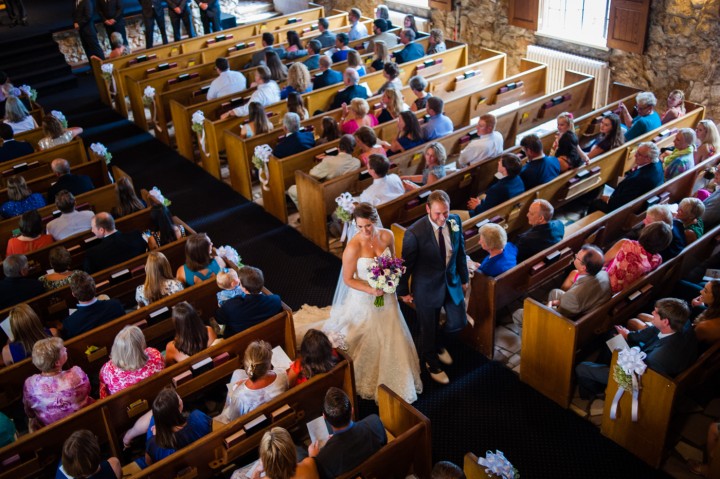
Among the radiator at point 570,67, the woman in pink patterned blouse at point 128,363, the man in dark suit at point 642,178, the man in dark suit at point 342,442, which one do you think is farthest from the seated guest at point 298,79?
the man in dark suit at point 342,442

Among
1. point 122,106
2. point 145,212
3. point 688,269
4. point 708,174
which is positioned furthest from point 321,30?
point 688,269

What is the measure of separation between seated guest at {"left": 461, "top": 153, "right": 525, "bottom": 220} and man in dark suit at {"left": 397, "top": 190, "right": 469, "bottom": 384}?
1320 millimetres

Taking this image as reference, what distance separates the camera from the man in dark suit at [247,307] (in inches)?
200

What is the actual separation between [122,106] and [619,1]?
24.8 feet

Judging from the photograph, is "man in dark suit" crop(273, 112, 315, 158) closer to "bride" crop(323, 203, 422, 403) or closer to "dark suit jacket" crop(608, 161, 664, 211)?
"bride" crop(323, 203, 422, 403)

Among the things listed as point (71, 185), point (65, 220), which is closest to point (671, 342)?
point (65, 220)

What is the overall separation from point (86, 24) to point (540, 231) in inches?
396

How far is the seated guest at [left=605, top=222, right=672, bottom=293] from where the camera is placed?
5.22 metres

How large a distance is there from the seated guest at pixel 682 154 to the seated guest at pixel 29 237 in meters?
5.94

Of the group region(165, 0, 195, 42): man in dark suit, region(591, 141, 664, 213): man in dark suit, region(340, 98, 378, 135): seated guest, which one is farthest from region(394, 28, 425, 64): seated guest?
region(165, 0, 195, 42): man in dark suit

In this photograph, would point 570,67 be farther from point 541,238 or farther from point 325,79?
point 541,238

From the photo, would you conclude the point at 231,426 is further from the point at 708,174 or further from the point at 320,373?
the point at 708,174

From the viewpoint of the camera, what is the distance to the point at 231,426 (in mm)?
4145

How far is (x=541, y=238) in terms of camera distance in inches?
229
